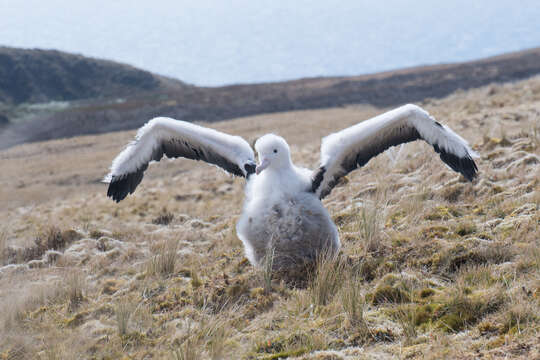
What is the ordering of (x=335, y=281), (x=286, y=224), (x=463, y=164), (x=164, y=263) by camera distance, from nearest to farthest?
(x=335, y=281) → (x=286, y=224) → (x=463, y=164) → (x=164, y=263)

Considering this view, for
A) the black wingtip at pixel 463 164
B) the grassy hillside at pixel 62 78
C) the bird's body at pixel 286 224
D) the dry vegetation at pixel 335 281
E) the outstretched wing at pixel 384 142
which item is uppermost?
the grassy hillside at pixel 62 78

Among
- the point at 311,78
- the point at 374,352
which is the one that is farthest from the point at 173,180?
the point at 311,78

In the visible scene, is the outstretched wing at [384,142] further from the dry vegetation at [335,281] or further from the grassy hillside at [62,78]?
the grassy hillside at [62,78]

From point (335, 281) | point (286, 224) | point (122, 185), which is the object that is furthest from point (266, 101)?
point (335, 281)

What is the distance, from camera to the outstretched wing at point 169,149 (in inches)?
243

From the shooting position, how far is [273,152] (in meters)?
5.32

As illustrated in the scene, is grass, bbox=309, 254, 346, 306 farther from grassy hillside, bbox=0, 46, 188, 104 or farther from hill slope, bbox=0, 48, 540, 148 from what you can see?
grassy hillside, bbox=0, 46, 188, 104

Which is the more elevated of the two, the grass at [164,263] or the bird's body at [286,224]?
the bird's body at [286,224]

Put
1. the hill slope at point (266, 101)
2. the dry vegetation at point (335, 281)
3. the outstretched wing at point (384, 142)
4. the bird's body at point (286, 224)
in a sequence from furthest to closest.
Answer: the hill slope at point (266, 101)
the outstretched wing at point (384, 142)
the bird's body at point (286, 224)
the dry vegetation at point (335, 281)

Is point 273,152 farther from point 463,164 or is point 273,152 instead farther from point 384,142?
point 463,164

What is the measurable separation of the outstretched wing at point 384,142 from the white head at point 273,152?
1.22ft

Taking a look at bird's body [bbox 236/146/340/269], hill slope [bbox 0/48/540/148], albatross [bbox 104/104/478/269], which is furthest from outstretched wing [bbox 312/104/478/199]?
hill slope [bbox 0/48/540/148]

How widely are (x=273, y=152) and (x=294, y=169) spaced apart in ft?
1.33

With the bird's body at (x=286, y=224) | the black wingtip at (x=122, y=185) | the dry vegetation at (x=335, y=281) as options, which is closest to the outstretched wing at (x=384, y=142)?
the bird's body at (x=286, y=224)
